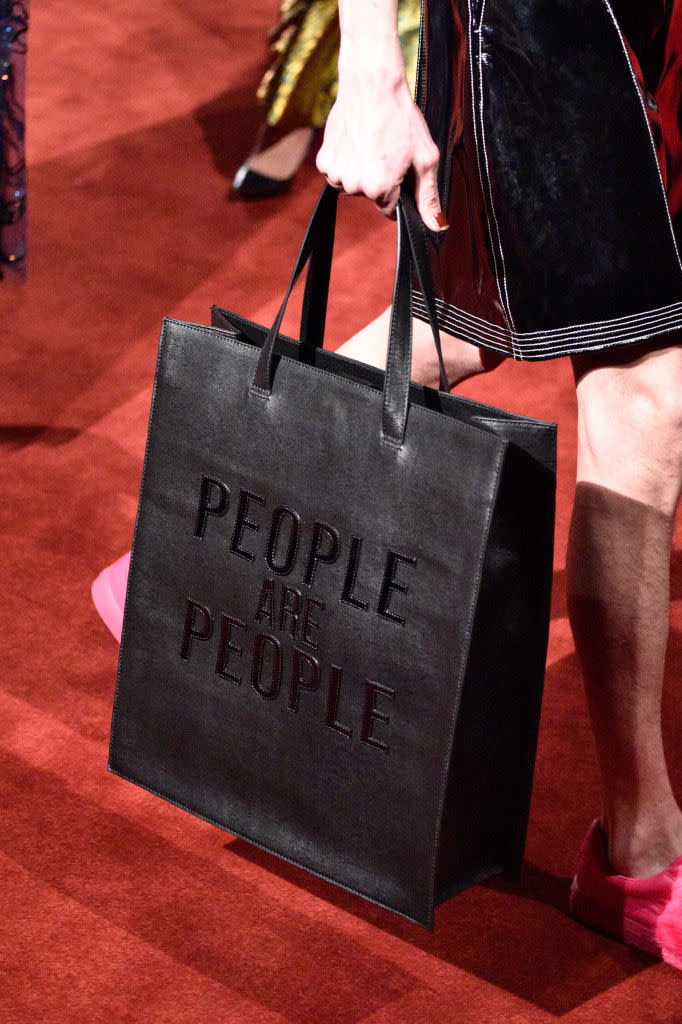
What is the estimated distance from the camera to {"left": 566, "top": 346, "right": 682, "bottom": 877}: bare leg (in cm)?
111

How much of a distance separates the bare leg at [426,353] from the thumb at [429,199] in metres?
0.20

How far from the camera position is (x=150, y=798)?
1.36 meters

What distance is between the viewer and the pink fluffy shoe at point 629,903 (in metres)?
1.19

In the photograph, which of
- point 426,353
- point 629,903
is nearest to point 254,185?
point 426,353

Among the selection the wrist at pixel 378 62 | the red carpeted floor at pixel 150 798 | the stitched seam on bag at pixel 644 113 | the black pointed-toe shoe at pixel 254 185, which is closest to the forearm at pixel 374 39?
the wrist at pixel 378 62

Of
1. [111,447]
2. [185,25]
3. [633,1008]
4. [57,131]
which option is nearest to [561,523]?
[111,447]

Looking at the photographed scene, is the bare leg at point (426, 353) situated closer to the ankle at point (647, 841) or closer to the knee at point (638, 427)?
the knee at point (638, 427)

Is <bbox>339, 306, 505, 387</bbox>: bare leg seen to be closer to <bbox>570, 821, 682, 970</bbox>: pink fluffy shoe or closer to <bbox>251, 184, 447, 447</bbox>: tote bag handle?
<bbox>251, 184, 447, 447</bbox>: tote bag handle

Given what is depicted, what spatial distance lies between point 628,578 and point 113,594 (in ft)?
1.93

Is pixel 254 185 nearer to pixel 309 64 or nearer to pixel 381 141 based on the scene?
pixel 309 64

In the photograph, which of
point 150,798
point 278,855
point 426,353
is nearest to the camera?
point 278,855

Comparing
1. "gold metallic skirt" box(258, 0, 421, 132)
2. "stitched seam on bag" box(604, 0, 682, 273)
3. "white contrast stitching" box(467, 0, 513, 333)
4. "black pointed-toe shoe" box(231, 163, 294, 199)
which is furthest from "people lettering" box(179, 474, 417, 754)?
"gold metallic skirt" box(258, 0, 421, 132)

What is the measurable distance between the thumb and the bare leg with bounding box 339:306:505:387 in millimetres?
201

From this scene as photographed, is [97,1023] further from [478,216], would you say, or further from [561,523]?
[561,523]
